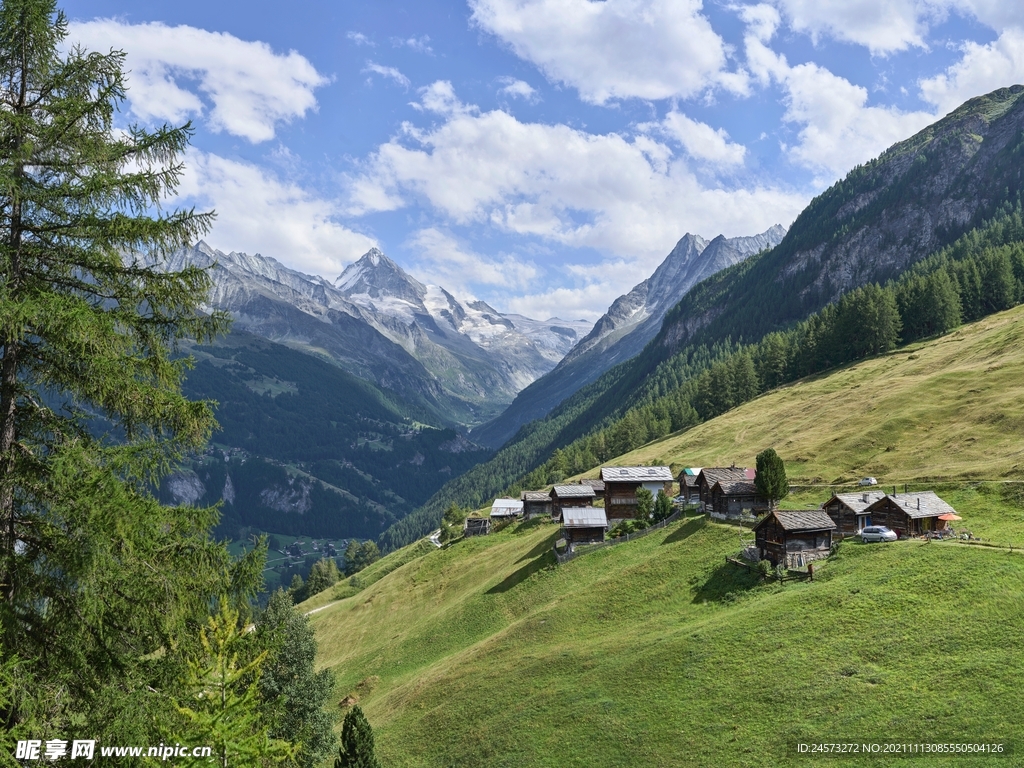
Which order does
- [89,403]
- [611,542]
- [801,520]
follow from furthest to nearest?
[611,542] → [801,520] → [89,403]

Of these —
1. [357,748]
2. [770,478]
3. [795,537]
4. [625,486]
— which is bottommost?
[357,748]

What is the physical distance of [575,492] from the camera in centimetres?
9688

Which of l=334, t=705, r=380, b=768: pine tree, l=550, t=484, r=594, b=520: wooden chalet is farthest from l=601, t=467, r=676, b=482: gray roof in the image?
l=334, t=705, r=380, b=768: pine tree

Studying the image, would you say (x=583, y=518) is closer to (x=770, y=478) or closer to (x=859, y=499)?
(x=770, y=478)

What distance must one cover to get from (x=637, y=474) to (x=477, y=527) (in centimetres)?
3988

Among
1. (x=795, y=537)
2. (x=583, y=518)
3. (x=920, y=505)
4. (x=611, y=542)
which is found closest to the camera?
(x=795, y=537)

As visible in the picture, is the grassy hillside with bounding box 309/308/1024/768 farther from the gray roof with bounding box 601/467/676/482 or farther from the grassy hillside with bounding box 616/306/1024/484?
the gray roof with bounding box 601/467/676/482

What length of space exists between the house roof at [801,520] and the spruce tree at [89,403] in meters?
50.2

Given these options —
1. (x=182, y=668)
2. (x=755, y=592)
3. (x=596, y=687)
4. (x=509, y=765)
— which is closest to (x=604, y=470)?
(x=755, y=592)

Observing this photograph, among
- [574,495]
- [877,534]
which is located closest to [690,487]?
[574,495]

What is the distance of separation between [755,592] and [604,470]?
40619 millimetres

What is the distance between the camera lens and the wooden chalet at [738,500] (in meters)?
67.7

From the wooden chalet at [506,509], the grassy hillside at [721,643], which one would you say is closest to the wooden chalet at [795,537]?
the grassy hillside at [721,643]

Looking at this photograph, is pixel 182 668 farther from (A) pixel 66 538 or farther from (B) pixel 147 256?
(B) pixel 147 256
